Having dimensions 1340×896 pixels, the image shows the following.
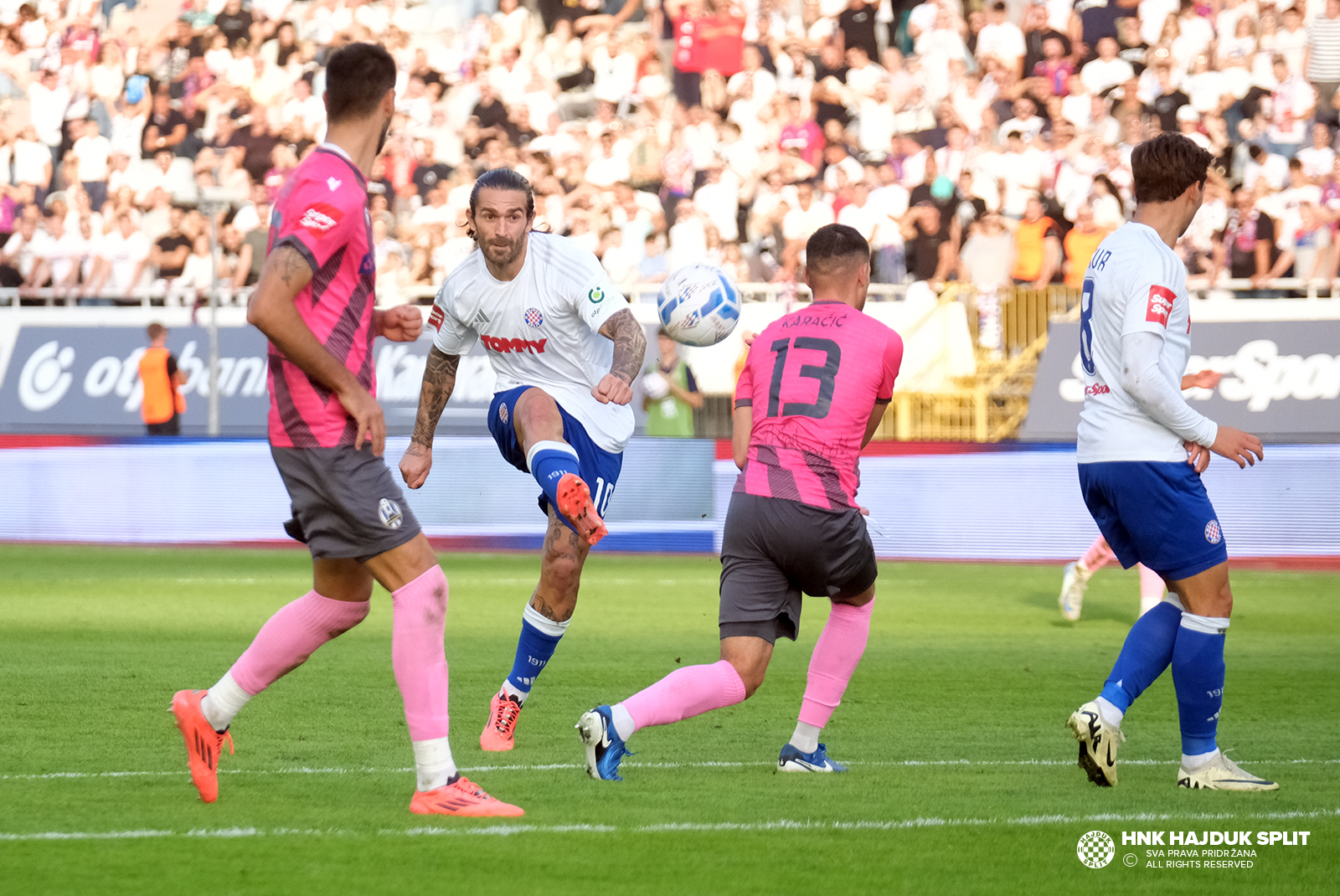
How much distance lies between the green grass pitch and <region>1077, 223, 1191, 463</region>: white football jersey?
1197mm

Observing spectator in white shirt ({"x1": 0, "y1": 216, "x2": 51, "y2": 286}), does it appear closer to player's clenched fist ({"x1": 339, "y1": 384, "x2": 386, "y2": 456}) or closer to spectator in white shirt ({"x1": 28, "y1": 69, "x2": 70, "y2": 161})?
spectator in white shirt ({"x1": 28, "y1": 69, "x2": 70, "y2": 161})

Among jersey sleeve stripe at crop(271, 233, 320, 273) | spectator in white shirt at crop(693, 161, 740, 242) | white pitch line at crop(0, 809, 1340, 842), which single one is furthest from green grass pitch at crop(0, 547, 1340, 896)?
spectator in white shirt at crop(693, 161, 740, 242)

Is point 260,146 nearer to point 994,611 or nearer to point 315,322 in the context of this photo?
point 994,611

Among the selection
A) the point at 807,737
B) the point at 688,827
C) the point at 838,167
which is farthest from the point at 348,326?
the point at 838,167

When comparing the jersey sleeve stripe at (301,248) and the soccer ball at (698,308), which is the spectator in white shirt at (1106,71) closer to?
the soccer ball at (698,308)

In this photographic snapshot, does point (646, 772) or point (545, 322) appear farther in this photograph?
point (545, 322)

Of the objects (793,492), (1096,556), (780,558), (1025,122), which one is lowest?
(1096,556)

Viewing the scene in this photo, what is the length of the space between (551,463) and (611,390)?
1.55 feet

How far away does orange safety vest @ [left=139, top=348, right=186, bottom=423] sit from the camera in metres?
18.2

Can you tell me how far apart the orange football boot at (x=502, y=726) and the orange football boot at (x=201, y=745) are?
1.42 m

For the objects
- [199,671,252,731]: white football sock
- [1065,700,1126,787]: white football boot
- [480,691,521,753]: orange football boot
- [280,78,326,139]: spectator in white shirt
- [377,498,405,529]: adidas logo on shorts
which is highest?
[280,78,326,139]: spectator in white shirt

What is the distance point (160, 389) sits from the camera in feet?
60.0

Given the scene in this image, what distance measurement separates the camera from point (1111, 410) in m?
5.61

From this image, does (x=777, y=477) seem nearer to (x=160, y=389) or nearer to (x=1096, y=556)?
(x=1096, y=556)
